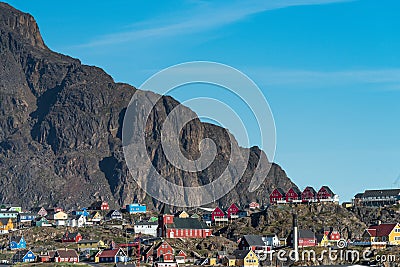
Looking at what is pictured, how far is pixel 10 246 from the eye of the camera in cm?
15412

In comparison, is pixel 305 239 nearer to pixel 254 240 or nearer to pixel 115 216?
pixel 254 240

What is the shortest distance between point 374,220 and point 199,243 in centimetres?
3355

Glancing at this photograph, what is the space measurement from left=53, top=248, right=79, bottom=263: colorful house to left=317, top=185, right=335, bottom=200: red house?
183 ft

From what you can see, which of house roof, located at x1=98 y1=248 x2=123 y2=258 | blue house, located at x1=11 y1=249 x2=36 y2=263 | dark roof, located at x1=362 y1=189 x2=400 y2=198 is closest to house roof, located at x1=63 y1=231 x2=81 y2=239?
blue house, located at x1=11 y1=249 x2=36 y2=263

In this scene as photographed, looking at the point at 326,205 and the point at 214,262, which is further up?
the point at 326,205

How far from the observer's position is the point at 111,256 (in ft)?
434

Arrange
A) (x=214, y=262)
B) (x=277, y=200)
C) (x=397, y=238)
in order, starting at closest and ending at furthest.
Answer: (x=214, y=262)
(x=397, y=238)
(x=277, y=200)

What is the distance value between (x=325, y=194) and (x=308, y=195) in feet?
10.8

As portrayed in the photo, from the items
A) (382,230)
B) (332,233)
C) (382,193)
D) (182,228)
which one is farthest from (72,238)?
(382,193)

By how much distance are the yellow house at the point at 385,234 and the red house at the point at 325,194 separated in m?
31.1

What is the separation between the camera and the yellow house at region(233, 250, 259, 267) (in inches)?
5018

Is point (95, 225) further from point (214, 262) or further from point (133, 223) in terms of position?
point (214, 262)

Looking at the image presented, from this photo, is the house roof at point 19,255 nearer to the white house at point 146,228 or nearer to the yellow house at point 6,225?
the white house at point 146,228

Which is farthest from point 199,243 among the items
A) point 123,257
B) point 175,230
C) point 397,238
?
point 397,238
